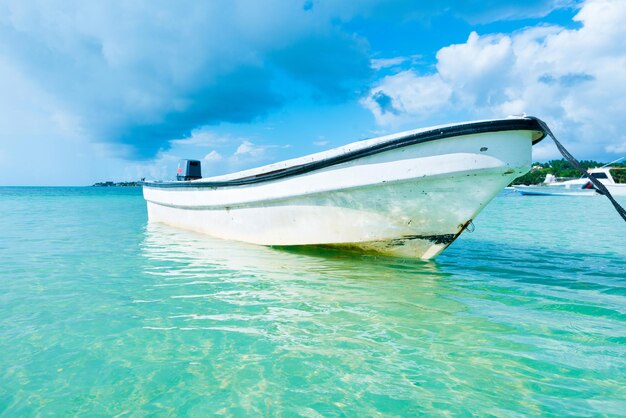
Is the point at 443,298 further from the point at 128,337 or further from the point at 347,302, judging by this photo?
the point at 128,337

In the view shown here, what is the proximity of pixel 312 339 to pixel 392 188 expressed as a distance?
2658 mm

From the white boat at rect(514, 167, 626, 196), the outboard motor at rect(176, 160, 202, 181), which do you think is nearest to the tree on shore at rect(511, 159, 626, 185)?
the white boat at rect(514, 167, 626, 196)

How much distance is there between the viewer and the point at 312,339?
267 cm

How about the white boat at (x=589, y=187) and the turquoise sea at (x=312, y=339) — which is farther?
the white boat at (x=589, y=187)

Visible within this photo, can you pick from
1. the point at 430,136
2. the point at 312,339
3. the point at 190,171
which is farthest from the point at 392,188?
the point at 190,171

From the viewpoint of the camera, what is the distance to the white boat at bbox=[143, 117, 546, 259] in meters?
4.32

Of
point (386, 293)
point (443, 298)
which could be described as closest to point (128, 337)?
point (386, 293)

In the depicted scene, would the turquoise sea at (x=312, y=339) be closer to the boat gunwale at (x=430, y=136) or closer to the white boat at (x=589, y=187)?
the boat gunwale at (x=430, y=136)

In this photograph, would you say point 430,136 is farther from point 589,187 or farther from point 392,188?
point 589,187

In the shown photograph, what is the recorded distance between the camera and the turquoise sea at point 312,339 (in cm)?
193

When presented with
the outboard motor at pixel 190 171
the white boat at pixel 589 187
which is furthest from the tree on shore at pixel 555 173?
the outboard motor at pixel 190 171

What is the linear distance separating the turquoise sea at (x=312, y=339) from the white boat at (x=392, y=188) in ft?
1.73

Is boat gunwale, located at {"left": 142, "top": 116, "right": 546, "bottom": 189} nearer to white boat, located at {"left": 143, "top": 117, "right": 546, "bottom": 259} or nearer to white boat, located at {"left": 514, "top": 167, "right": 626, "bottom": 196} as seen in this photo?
white boat, located at {"left": 143, "top": 117, "right": 546, "bottom": 259}

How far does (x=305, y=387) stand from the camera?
6.72 ft
